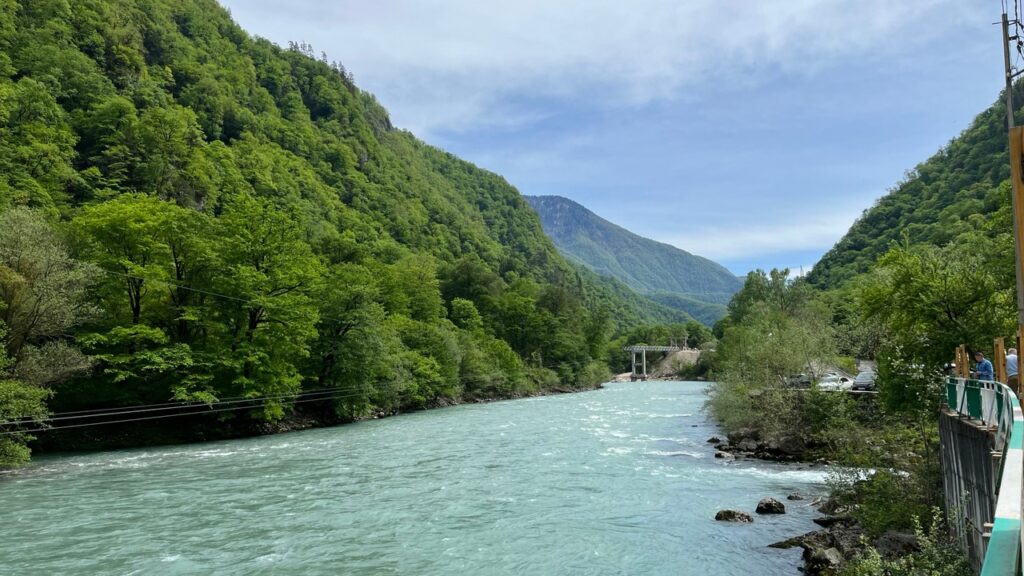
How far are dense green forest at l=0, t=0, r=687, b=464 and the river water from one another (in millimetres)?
6017

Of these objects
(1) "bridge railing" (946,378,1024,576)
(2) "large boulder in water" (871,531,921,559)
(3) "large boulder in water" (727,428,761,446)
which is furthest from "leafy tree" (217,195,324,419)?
(1) "bridge railing" (946,378,1024,576)

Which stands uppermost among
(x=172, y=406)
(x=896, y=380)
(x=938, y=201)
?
(x=938, y=201)

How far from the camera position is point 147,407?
32062mm

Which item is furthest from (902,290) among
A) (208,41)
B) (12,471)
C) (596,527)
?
(208,41)

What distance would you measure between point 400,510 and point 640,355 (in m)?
156

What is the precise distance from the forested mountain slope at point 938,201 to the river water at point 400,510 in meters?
59.6

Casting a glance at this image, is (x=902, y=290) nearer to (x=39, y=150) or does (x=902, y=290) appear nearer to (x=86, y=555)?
(x=86, y=555)

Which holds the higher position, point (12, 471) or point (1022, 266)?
point (1022, 266)

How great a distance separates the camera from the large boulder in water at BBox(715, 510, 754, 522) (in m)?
16.9

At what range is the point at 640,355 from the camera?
168250 mm

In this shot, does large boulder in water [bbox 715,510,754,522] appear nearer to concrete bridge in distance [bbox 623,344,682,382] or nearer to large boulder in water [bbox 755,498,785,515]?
large boulder in water [bbox 755,498,785,515]

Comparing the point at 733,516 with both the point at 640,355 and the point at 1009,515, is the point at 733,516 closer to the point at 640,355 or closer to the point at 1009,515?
the point at 1009,515

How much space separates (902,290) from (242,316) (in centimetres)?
3572

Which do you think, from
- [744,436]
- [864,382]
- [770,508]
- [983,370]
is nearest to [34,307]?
[770,508]
